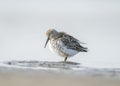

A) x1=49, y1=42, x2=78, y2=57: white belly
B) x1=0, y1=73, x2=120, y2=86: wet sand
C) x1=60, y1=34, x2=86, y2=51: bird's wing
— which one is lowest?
x1=0, y1=73, x2=120, y2=86: wet sand

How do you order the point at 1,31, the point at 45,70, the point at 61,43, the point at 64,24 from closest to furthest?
the point at 45,70 < the point at 61,43 < the point at 1,31 < the point at 64,24

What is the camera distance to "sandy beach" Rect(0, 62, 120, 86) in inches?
445

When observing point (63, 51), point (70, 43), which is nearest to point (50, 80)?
point (63, 51)

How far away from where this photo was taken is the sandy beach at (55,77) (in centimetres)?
1130

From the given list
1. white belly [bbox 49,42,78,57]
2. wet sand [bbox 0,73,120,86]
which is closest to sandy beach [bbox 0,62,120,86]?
wet sand [bbox 0,73,120,86]

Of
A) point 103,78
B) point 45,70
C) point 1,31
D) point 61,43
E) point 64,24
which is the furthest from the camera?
point 64,24

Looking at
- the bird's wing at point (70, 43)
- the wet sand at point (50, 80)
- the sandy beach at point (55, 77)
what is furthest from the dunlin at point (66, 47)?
the wet sand at point (50, 80)

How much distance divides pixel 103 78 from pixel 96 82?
20.6 inches

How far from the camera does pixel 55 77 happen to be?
11.9m

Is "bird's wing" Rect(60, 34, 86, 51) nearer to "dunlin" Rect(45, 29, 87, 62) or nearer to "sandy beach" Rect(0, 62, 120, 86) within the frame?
"dunlin" Rect(45, 29, 87, 62)

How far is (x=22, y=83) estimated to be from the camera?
1121 cm

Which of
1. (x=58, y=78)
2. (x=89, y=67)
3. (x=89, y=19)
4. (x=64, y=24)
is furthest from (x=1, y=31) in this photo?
(x=58, y=78)

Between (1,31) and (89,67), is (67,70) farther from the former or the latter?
(1,31)

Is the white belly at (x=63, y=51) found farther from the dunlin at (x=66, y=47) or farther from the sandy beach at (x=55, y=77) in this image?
the sandy beach at (x=55, y=77)
